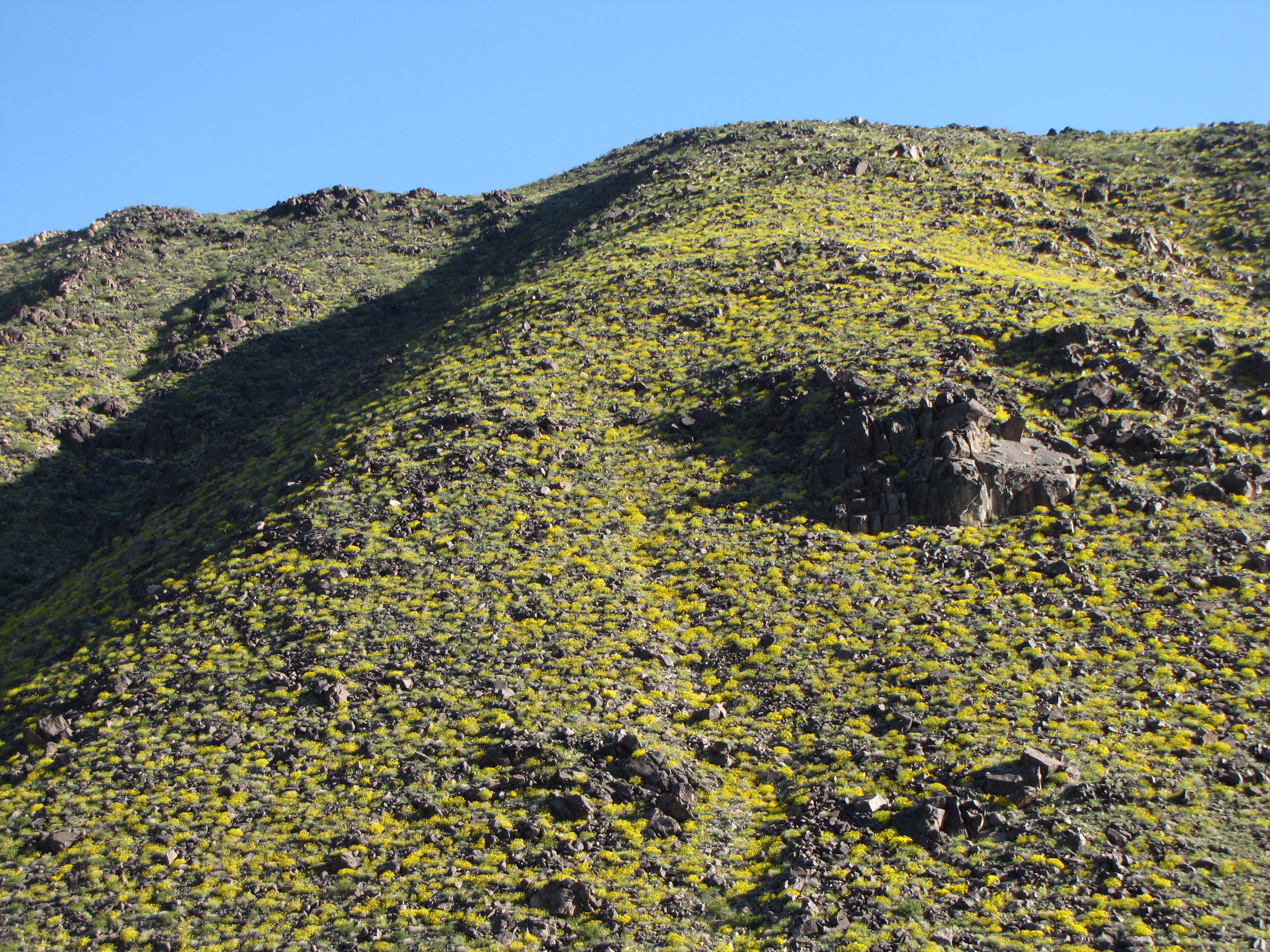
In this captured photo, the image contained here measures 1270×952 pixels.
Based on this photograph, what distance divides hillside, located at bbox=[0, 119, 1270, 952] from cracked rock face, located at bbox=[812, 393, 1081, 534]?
0.15 metres

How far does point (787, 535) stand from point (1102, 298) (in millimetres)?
26116

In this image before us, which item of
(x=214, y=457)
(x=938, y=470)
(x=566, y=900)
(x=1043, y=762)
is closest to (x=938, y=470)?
(x=938, y=470)

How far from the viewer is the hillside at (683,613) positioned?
1939cm

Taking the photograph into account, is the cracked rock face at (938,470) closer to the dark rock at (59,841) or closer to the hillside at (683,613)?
the hillside at (683,613)

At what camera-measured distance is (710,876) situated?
1975 centimetres

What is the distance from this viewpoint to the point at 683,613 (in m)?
29.5

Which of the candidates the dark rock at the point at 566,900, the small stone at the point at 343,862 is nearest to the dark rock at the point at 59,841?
the small stone at the point at 343,862

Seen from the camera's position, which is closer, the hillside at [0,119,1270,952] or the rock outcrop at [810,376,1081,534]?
the hillside at [0,119,1270,952]

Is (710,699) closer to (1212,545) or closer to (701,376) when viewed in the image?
(1212,545)

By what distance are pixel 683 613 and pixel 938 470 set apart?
1110 centimetres

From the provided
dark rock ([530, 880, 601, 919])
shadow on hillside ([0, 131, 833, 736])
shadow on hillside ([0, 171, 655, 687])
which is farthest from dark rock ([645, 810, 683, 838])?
shadow on hillside ([0, 171, 655, 687])

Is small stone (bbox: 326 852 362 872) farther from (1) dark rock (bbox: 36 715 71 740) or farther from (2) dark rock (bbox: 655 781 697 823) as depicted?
(1) dark rock (bbox: 36 715 71 740)

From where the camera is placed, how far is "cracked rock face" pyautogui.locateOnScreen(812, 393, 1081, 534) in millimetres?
32156

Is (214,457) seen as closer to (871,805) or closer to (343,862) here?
(343,862)
